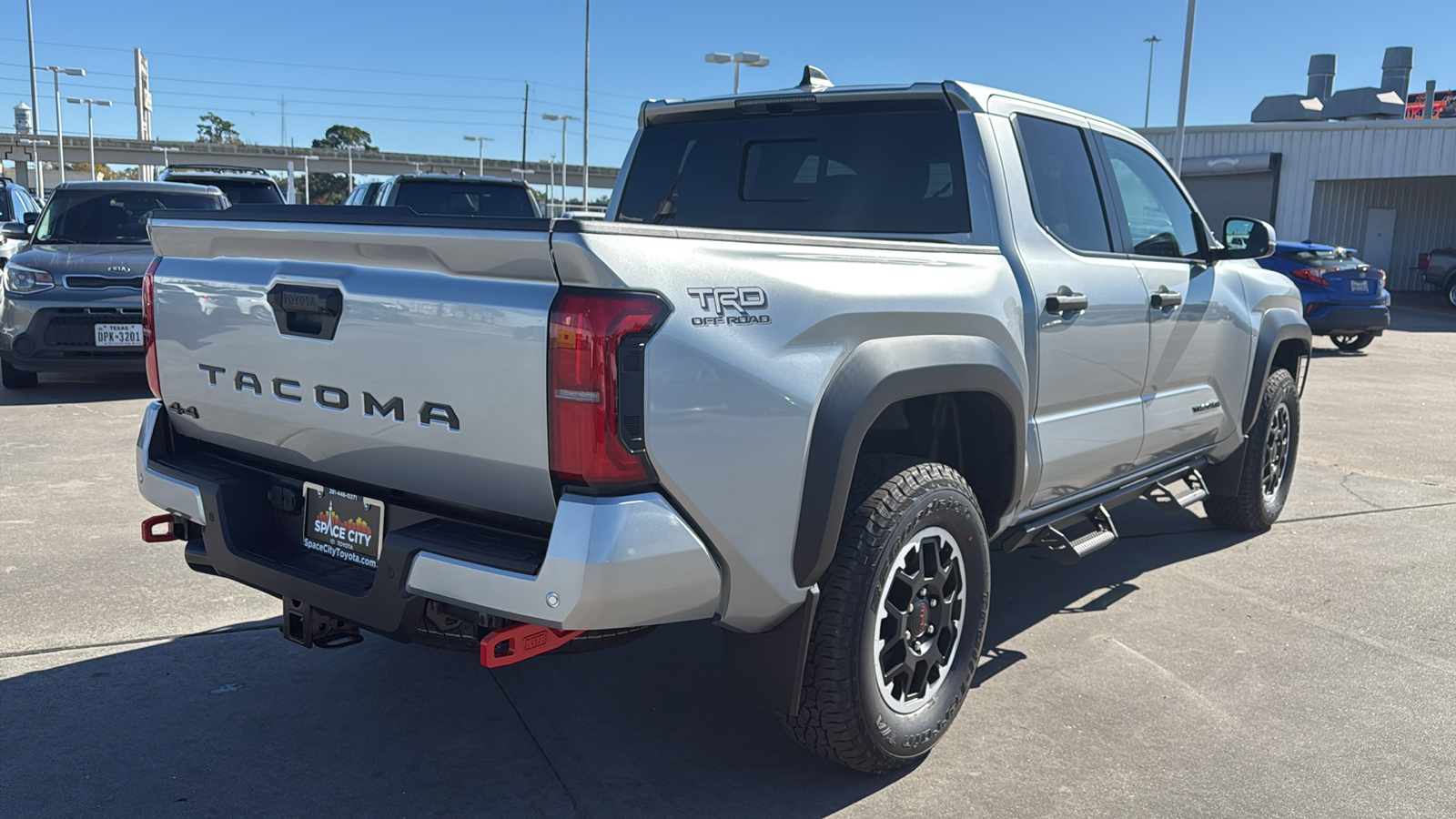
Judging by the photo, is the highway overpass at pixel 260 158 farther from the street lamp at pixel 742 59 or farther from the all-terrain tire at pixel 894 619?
the all-terrain tire at pixel 894 619

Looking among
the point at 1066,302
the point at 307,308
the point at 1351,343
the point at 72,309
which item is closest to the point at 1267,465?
the point at 1066,302

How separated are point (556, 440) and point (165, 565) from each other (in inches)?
130

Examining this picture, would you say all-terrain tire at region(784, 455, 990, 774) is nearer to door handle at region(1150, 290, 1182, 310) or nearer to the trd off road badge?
the trd off road badge

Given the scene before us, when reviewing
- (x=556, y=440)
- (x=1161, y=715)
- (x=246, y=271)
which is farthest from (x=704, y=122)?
(x=1161, y=715)

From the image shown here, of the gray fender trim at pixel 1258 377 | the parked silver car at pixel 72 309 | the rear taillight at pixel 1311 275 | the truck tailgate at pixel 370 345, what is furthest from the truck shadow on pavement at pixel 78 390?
the rear taillight at pixel 1311 275

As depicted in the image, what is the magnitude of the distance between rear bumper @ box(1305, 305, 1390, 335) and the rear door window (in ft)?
43.5

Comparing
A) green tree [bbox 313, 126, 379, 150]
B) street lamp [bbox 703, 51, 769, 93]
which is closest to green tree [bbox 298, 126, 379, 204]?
green tree [bbox 313, 126, 379, 150]

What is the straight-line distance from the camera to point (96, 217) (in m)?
10.0

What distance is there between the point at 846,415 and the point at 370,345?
1.18 metres

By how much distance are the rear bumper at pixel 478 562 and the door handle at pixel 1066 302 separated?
177 centimetres

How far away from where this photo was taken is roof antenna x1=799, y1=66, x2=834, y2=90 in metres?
4.25

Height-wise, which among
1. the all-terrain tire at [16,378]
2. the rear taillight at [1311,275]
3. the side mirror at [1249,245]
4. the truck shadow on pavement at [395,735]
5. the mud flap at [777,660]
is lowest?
the truck shadow on pavement at [395,735]

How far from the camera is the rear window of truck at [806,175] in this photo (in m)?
3.87

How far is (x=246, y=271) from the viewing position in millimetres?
3021
